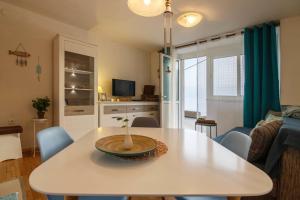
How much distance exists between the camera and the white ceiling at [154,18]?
2.41m

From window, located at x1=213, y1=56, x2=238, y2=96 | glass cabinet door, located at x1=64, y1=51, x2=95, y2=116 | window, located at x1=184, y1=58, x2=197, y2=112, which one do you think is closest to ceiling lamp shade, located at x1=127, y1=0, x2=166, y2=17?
glass cabinet door, located at x1=64, y1=51, x2=95, y2=116

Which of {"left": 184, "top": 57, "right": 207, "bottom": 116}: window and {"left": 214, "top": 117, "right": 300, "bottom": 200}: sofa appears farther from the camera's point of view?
{"left": 184, "top": 57, "right": 207, "bottom": 116}: window

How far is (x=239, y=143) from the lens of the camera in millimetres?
1190

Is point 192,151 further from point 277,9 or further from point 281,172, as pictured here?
point 277,9

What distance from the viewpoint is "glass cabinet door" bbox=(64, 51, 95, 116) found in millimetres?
3018

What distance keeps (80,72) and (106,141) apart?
8.29 ft

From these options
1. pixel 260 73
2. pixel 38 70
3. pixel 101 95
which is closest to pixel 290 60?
pixel 260 73

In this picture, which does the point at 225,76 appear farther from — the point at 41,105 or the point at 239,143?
the point at 41,105

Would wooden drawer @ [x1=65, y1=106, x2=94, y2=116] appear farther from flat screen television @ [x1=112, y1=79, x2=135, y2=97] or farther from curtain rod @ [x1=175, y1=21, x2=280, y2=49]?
Answer: curtain rod @ [x1=175, y1=21, x2=280, y2=49]

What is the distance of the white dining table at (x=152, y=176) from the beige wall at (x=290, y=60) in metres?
2.66

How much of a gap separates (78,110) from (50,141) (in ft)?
6.22

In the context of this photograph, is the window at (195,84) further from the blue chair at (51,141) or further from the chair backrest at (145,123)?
the blue chair at (51,141)

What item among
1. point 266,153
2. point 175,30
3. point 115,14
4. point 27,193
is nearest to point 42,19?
point 115,14

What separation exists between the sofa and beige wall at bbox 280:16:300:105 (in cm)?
183
